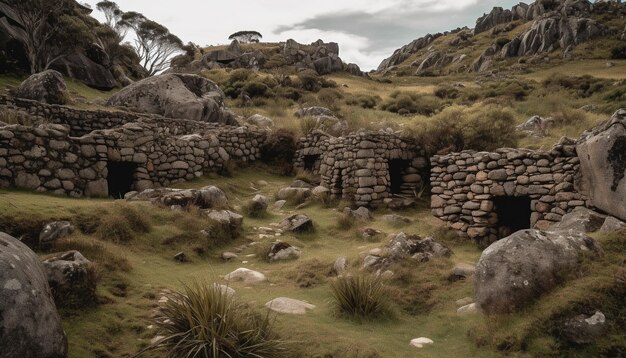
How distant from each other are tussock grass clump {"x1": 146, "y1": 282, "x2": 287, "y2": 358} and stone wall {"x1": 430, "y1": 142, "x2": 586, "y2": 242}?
6234mm

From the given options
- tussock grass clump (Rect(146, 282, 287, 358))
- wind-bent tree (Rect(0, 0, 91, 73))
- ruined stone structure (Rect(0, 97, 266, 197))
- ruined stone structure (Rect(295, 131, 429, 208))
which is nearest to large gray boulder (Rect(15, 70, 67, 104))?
ruined stone structure (Rect(0, 97, 266, 197))

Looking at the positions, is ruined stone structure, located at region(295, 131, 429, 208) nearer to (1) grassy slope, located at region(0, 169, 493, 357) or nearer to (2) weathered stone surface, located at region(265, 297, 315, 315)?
(1) grassy slope, located at region(0, 169, 493, 357)

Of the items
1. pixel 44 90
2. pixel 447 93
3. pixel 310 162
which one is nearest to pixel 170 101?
pixel 44 90

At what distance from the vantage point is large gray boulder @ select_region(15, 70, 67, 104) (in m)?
15.4

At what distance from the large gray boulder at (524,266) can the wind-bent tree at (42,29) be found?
25.3 m

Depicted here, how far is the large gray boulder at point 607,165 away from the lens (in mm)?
6684

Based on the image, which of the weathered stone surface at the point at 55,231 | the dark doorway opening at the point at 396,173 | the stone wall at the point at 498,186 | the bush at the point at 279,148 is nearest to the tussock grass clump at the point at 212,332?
the weathered stone surface at the point at 55,231

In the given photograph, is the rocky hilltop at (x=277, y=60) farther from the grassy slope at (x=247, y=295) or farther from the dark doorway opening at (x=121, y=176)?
the grassy slope at (x=247, y=295)

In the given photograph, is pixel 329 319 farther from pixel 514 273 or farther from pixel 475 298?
pixel 514 273

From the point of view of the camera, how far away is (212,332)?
3.75 metres

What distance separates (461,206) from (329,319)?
5.62 m

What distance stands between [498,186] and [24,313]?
831 cm

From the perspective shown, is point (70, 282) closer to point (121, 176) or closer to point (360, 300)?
point (360, 300)

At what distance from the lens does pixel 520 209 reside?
9758mm
